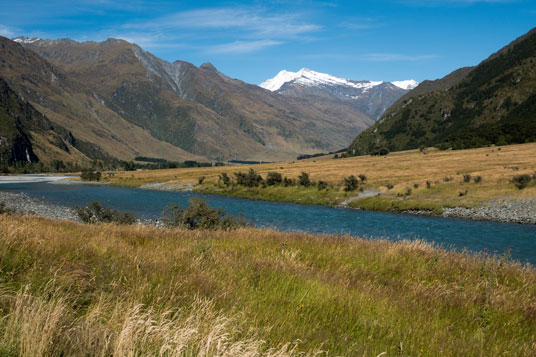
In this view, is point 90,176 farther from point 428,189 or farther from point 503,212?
point 503,212

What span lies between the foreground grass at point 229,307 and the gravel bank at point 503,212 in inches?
1724

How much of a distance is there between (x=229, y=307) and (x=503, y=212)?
173ft

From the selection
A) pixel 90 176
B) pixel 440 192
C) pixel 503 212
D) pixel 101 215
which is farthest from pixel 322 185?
pixel 90 176

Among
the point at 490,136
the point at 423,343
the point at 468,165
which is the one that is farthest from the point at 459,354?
the point at 490,136

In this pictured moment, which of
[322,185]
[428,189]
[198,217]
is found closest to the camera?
[198,217]

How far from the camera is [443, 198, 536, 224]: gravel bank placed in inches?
1818

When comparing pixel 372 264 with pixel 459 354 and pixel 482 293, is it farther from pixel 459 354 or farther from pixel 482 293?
pixel 459 354

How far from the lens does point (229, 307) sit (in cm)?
566

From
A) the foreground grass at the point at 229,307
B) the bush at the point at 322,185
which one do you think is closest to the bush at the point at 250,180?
the bush at the point at 322,185

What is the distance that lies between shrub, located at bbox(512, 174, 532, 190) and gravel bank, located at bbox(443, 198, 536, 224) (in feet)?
17.7

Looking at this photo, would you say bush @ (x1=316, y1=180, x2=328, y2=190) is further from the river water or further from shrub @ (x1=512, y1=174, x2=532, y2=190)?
shrub @ (x1=512, y1=174, x2=532, y2=190)

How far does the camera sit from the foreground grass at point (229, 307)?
3.92m

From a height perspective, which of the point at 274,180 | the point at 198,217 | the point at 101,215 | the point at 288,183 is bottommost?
the point at 288,183

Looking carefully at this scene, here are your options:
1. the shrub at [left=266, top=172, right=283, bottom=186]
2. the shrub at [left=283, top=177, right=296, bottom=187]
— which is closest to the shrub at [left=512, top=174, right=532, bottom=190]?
the shrub at [left=283, top=177, right=296, bottom=187]
